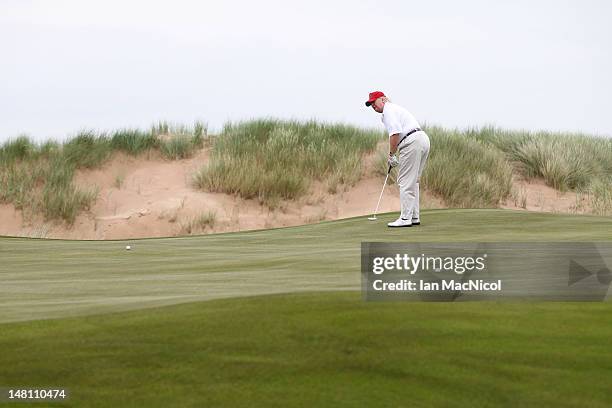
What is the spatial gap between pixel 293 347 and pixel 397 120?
10.2 metres

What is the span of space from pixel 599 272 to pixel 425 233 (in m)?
5.85

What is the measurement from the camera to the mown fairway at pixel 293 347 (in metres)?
5.66

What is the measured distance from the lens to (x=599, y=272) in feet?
32.2

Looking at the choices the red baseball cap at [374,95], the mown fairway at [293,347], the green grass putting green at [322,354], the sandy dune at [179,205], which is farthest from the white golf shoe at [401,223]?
the sandy dune at [179,205]

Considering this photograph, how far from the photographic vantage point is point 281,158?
95.0 feet

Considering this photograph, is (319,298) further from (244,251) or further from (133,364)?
(244,251)

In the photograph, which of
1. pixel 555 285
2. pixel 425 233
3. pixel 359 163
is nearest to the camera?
pixel 555 285

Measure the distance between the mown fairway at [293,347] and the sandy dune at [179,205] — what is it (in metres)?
16.9

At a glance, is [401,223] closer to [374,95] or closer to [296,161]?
[374,95]

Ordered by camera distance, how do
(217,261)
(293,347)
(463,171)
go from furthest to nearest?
1. (463,171)
2. (217,261)
3. (293,347)

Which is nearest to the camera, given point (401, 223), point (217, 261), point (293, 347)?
point (293, 347)

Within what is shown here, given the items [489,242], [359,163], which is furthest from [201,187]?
[489,242]

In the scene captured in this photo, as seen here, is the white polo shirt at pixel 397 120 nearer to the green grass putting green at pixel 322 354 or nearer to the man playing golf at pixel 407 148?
the man playing golf at pixel 407 148

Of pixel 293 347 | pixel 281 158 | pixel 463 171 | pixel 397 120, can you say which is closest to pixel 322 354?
pixel 293 347
